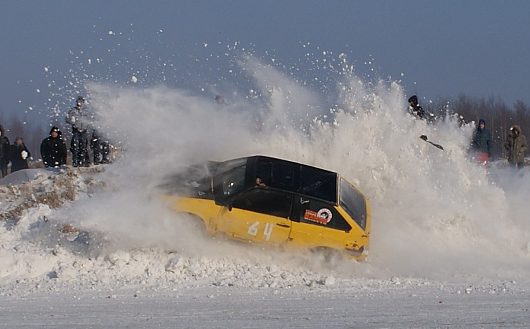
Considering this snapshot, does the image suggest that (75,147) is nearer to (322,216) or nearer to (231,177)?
(231,177)

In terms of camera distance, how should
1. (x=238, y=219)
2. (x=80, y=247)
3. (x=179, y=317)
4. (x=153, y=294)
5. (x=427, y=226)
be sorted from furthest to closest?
1. (x=427, y=226)
2. (x=80, y=247)
3. (x=238, y=219)
4. (x=153, y=294)
5. (x=179, y=317)

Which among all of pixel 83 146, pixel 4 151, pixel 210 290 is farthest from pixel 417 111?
pixel 4 151

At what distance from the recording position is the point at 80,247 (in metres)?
12.5

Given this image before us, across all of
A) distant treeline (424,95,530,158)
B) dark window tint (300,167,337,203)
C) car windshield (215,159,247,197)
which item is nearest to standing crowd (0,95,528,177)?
car windshield (215,159,247,197)

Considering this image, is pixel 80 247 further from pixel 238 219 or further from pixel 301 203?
pixel 301 203

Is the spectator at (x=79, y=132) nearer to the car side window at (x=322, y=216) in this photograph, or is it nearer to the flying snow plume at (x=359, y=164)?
the flying snow plume at (x=359, y=164)

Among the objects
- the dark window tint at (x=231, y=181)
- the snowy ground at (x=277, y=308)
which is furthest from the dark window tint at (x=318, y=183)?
the snowy ground at (x=277, y=308)

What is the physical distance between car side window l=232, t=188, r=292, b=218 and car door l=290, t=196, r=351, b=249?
0.18 metres

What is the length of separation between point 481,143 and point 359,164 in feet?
14.1

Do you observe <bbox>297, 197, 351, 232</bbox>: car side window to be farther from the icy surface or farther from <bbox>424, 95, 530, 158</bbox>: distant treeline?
<bbox>424, 95, 530, 158</bbox>: distant treeline

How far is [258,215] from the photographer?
11.6 m

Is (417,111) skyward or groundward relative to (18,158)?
skyward

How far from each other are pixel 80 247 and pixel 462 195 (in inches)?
313

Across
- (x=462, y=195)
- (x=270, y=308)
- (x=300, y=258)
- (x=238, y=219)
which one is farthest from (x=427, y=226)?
(x=270, y=308)
